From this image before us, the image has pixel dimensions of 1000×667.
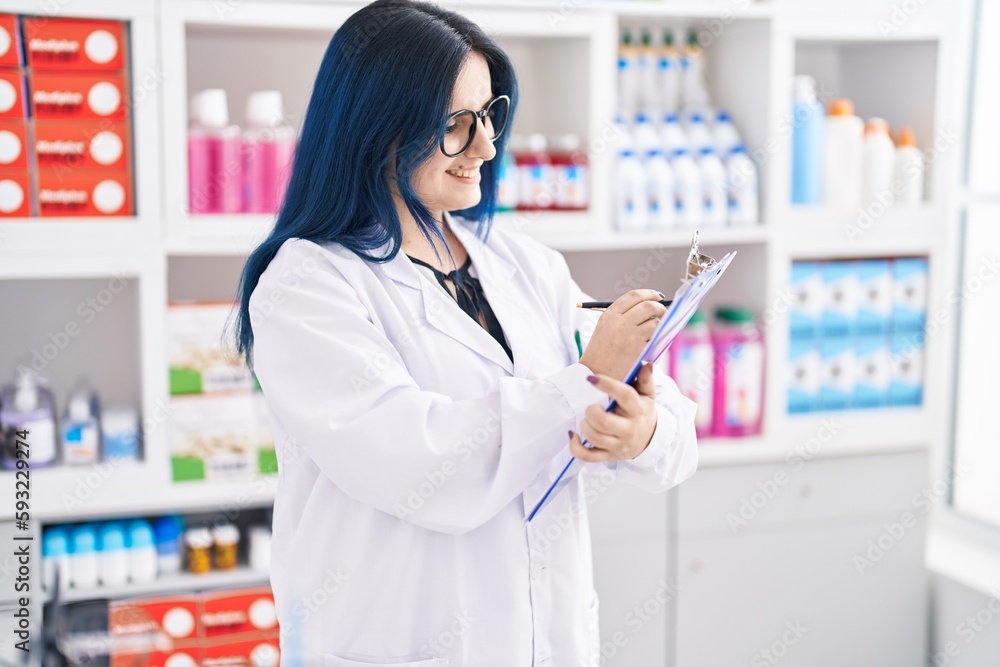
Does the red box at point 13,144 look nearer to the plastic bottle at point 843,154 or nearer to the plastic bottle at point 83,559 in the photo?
the plastic bottle at point 83,559

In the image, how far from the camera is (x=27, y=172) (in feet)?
6.99

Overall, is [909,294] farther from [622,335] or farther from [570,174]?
[622,335]

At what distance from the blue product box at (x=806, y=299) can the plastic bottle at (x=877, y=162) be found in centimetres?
25

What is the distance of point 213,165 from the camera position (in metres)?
2.26

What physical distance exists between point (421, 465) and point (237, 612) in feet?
4.07

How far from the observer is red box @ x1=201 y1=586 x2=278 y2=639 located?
2.33 meters

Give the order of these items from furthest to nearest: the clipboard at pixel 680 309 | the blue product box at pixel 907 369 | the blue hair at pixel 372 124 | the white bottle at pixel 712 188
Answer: the blue product box at pixel 907 369 → the white bottle at pixel 712 188 → the blue hair at pixel 372 124 → the clipboard at pixel 680 309

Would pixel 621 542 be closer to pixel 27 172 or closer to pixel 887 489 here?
pixel 887 489

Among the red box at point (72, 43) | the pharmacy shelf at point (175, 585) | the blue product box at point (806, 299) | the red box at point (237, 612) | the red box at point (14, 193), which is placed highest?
the red box at point (72, 43)

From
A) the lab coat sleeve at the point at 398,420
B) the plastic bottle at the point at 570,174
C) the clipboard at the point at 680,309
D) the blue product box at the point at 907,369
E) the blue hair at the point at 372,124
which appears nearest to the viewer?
the clipboard at the point at 680,309

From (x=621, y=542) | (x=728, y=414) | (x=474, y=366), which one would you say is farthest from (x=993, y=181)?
(x=474, y=366)

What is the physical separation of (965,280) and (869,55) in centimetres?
74

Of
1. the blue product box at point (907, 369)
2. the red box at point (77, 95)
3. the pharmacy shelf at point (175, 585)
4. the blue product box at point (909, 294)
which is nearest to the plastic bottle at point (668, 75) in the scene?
the blue product box at point (909, 294)

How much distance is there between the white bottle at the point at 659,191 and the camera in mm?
2559
